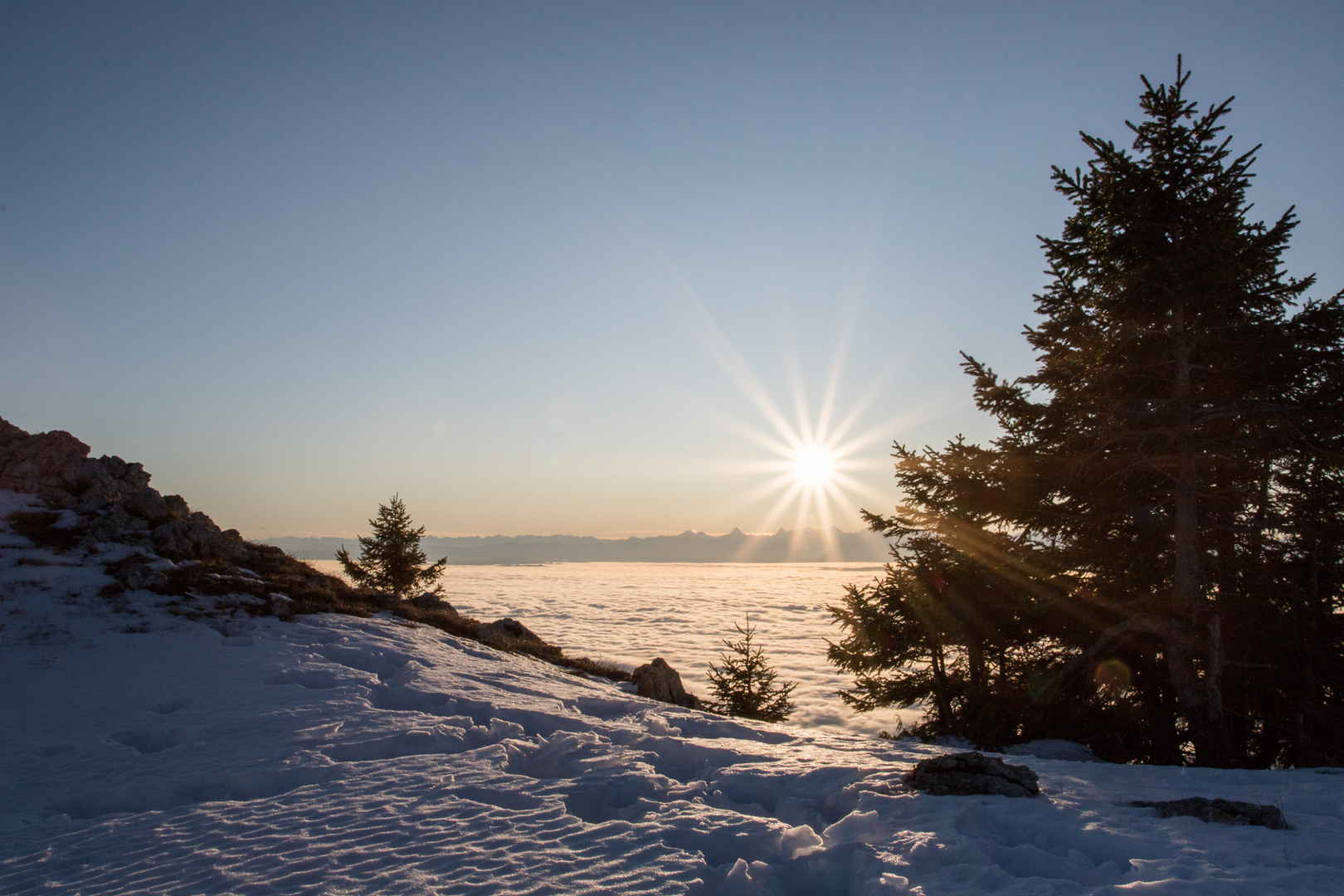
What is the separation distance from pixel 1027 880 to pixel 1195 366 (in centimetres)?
1144

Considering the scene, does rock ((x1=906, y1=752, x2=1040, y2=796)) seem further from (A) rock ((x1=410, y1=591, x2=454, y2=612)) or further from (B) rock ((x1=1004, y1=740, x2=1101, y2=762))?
(A) rock ((x1=410, y1=591, x2=454, y2=612))

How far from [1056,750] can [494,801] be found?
12944mm

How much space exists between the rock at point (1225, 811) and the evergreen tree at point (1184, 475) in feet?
23.2

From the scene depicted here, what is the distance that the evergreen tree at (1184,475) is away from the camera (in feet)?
37.6

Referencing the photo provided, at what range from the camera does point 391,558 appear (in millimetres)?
29672

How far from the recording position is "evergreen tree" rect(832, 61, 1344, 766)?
11.5 metres

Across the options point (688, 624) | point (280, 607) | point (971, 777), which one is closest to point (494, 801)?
point (971, 777)

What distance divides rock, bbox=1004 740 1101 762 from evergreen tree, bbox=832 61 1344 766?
2.04 ft

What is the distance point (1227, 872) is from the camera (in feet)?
14.4

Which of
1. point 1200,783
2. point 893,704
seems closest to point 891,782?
point 1200,783

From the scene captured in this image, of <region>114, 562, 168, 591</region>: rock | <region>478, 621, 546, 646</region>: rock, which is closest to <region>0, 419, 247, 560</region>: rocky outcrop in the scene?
<region>114, 562, 168, 591</region>: rock

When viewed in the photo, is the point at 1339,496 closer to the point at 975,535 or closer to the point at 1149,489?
the point at 1149,489

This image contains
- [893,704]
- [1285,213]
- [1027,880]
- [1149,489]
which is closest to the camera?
[1027,880]

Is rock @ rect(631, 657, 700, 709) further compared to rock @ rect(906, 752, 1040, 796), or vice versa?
rock @ rect(631, 657, 700, 709)
